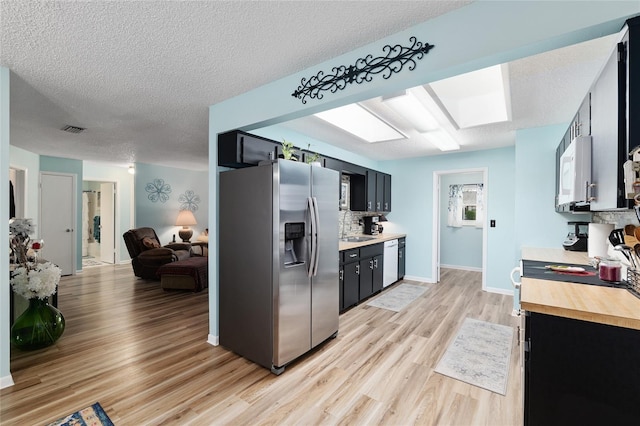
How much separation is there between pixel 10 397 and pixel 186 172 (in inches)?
256

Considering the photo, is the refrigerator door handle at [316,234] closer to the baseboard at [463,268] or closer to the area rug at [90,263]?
the baseboard at [463,268]

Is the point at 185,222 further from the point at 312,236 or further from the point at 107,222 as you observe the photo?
the point at 312,236

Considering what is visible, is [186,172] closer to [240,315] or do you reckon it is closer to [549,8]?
[240,315]

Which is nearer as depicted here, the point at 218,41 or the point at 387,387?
the point at 218,41

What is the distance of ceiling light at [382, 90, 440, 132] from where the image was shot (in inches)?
104

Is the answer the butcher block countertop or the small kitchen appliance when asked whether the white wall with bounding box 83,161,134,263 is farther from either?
the small kitchen appliance

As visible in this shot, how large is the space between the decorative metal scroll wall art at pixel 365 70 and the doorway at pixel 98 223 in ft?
23.9

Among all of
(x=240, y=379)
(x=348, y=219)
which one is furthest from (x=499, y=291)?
(x=240, y=379)

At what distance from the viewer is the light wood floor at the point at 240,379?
1940mm

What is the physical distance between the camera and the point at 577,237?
318 cm

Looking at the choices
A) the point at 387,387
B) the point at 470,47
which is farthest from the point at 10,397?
the point at 470,47

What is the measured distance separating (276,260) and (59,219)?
6.03 meters

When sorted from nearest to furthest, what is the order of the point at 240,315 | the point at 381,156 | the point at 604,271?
the point at 604,271 → the point at 240,315 → the point at 381,156

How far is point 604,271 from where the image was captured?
5.95 ft
